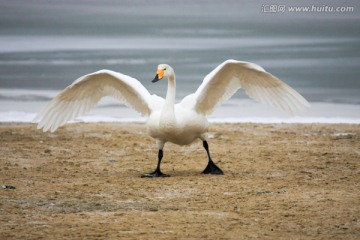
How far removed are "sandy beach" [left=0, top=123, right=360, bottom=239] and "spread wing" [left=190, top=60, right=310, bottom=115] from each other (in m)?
0.82

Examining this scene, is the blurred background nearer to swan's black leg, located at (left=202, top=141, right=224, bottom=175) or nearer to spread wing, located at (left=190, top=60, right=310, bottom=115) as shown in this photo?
spread wing, located at (left=190, top=60, right=310, bottom=115)

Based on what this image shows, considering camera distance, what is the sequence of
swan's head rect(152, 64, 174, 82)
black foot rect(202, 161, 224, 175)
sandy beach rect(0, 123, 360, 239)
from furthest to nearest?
swan's head rect(152, 64, 174, 82)
black foot rect(202, 161, 224, 175)
sandy beach rect(0, 123, 360, 239)

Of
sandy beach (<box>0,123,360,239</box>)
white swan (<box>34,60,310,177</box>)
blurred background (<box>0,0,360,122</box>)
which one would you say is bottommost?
sandy beach (<box>0,123,360,239</box>)

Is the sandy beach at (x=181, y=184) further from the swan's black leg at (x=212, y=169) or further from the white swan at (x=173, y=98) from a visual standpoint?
the white swan at (x=173, y=98)

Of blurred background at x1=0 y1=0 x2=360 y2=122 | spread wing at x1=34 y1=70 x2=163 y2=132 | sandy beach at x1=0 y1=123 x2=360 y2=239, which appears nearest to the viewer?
sandy beach at x1=0 y1=123 x2=360 y2=239

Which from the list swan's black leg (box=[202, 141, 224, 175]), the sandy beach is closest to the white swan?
swan's black leg (box=[202, 141, 224, 175])

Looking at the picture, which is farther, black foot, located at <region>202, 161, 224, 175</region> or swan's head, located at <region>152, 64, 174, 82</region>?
swan's head, located at <region>152, 64, 174, 82</region>

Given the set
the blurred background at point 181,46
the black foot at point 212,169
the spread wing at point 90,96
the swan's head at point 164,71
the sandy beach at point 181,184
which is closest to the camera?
the sandy beach at point 181,184

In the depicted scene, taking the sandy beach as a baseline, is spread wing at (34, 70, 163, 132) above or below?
above

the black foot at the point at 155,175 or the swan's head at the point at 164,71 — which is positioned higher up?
the swan's head at the point at 164,71

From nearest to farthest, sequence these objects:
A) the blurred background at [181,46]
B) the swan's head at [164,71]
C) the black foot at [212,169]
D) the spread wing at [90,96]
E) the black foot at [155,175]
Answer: the black foot at [155,175]
the black foot at [212,169]
the swan's head at [164,71]
the spread wing at [90,96]
the blurred background at [181,46]

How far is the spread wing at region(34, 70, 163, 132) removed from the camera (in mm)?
11570

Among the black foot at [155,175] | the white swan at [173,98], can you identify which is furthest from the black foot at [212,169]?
the black foot at [155,175]

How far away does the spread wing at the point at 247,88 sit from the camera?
11.1 m
